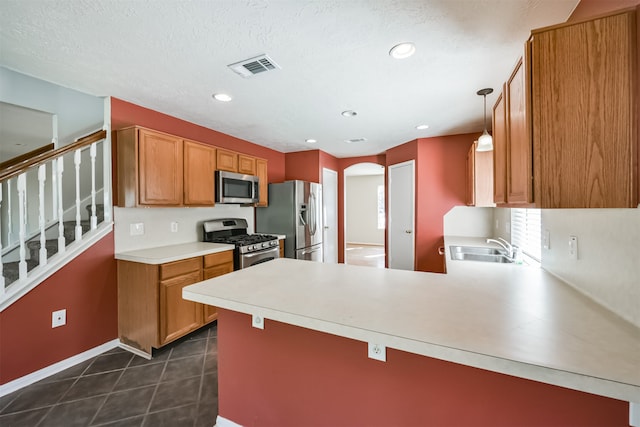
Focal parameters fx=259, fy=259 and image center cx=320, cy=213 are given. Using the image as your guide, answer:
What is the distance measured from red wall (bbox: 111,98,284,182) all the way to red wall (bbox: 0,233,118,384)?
3.84 feet

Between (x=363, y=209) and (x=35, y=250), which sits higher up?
(x=363, y=209)

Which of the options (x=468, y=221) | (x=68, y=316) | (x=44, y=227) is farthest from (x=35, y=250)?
(x=468, y=221)

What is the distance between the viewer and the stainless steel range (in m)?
3.07

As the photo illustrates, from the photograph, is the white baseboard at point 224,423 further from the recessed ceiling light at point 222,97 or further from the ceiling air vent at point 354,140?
the ceiling air vent at point 354,140

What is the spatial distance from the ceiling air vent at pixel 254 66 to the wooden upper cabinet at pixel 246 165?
1631 millimetres

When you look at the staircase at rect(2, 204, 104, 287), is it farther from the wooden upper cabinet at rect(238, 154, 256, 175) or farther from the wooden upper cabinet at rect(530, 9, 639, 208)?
the wooden upper cabinet at rect(530, 9, 639, 208)

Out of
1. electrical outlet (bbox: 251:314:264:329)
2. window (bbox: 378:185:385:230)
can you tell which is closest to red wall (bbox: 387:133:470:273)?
electrical outlet (bbox: 251:314:264:329)

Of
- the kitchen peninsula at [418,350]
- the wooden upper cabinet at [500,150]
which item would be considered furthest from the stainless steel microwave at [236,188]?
the wooden upper cabinet at [500,150]

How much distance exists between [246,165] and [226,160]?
0.36 metres

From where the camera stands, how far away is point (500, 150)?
1506 millimetres

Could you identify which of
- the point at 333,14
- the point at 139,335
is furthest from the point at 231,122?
the point at 139,335

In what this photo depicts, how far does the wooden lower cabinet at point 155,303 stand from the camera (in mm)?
2289

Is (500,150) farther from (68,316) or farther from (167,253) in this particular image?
(68,316)

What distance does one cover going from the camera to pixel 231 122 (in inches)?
127
